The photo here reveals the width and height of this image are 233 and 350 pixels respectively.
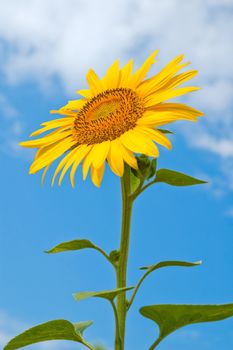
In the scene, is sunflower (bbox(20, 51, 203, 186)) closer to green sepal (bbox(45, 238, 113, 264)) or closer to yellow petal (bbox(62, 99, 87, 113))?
yellow petal (bbox(62, 99, 87, 113))

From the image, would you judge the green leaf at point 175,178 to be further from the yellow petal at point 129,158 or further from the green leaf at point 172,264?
the green leaf at point 172,264

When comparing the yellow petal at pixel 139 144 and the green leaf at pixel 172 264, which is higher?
Answer: the yellow petal at pixel 139 144

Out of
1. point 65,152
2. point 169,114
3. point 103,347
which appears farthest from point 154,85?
point 103,347

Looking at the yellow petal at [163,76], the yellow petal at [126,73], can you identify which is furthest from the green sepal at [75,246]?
the yellow petal at [126,73]

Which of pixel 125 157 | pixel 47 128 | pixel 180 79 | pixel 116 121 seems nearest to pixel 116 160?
pixel 125 157

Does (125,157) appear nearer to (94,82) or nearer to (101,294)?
(101,294)

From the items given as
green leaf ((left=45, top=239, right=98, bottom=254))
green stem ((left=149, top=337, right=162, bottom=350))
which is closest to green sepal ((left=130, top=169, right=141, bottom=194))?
green leaf ((left=45, top=239, right=98, bottom=254))
